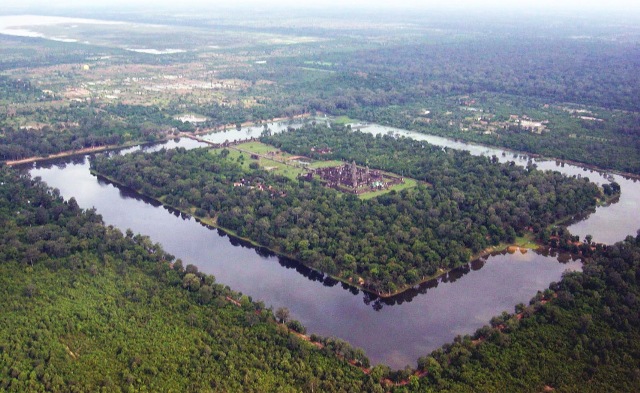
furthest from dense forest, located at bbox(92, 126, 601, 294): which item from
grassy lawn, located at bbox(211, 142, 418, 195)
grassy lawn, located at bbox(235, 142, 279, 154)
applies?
grassy lawn, located at bbox(235, 142, 279, 154)

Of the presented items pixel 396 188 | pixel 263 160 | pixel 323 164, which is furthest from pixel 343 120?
pixel 396 188

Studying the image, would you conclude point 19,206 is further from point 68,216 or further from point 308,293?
point 308,293

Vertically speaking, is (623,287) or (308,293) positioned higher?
(623,287)

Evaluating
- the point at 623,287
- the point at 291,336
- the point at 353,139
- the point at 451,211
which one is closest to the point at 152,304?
the point at 291,336

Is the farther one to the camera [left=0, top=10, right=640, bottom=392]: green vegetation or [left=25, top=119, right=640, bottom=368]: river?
[left=25, top=119, right=640, bottom=368]: river

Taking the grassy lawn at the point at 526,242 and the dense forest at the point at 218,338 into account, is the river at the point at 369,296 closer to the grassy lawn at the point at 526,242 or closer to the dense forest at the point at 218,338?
the grassy lawn at the point at 526,242

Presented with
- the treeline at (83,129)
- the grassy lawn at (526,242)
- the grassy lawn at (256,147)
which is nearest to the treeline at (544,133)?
the grassy lawn at (256,147)

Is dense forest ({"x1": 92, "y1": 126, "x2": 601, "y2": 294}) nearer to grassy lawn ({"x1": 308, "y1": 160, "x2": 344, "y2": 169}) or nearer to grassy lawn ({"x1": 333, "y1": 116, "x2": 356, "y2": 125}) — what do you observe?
grassy lawn ({"x1": 308, "y1": 160, "x2": 344, "y2": 169})

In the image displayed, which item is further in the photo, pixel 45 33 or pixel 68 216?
pixel 45 33
